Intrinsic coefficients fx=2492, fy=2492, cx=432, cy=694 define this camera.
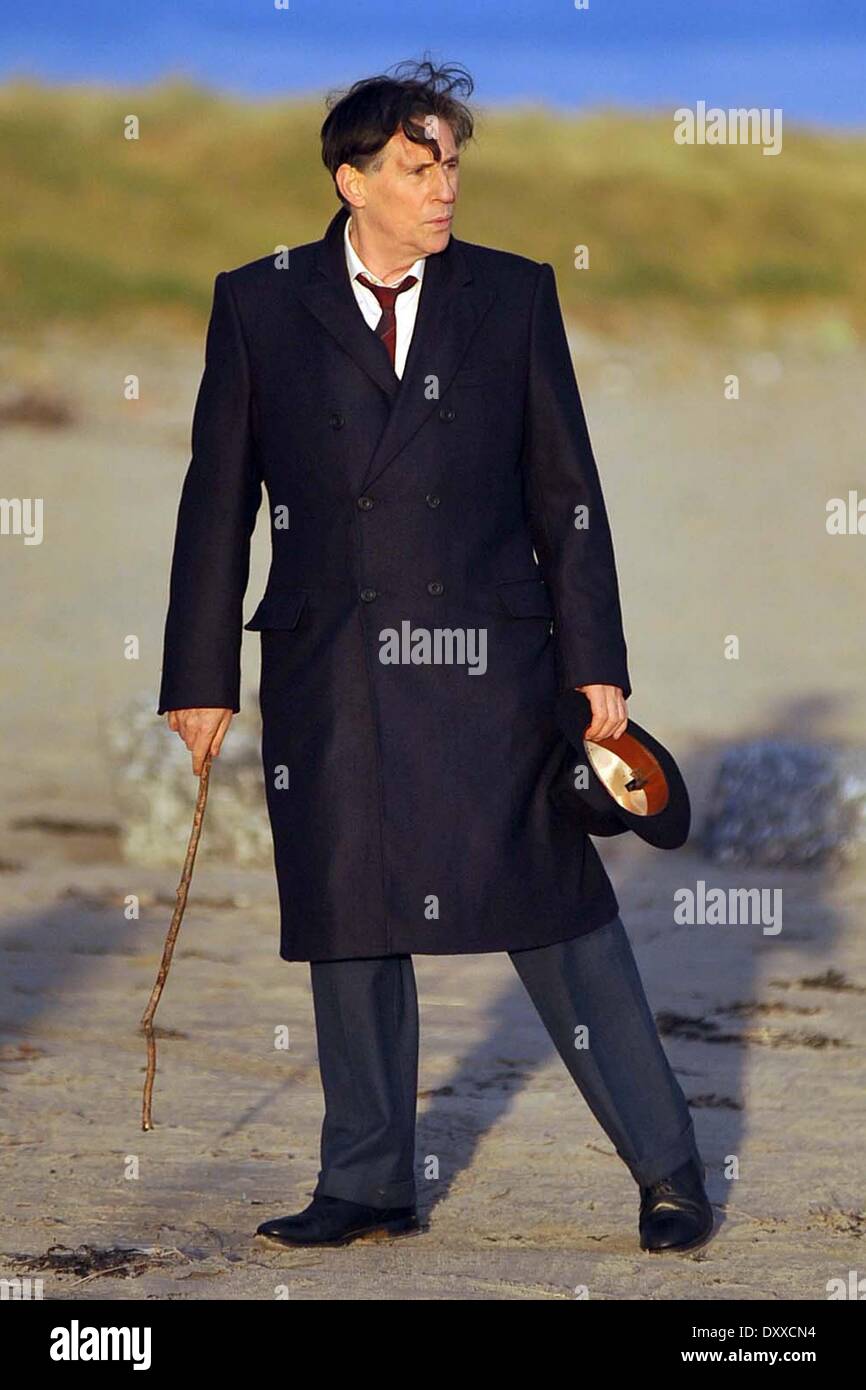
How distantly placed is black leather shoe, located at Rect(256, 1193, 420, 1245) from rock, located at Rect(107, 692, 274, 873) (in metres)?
4.02

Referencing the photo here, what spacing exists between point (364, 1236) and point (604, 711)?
930 millimetres

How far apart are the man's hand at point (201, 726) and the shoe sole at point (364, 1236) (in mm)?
750

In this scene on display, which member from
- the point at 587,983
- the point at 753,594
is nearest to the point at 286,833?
the point at 587,983

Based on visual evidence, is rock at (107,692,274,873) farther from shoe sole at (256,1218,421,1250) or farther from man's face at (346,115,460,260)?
man's face at (346,115,460,260)

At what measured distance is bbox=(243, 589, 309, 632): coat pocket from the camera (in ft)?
12.8

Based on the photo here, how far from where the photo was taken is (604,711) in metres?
3.89

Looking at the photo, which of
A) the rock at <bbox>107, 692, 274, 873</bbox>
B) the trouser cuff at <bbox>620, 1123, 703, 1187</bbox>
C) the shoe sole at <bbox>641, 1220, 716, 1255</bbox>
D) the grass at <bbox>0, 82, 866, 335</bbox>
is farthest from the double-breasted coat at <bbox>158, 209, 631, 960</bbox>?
the grass at <bbox>0, 82, 866, 335</bbox>

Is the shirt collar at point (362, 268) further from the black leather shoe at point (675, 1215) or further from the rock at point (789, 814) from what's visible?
the rock at point (789, 814)

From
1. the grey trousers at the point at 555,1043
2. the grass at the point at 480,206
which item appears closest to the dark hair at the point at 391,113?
the grey trousers at the point at 555,1043

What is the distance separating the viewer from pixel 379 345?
393 cm

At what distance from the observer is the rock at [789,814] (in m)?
8.16

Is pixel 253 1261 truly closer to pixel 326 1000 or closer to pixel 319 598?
pixel 326 1000

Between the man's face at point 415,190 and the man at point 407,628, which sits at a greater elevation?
the man's face at point 415,190

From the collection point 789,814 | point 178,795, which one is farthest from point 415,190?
point 178,795
